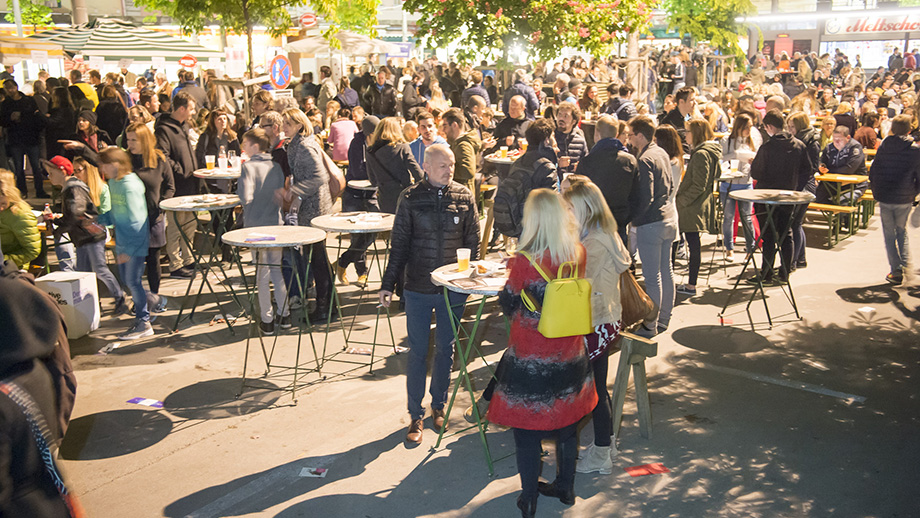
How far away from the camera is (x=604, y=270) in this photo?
177 inches

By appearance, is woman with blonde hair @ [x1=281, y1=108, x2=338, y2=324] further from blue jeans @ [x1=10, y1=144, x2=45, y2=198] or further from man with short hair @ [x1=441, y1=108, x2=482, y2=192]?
blue jeans @ [x1=10, y1=144, x2=45, y2=198]

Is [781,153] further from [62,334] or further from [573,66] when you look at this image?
[573,66]

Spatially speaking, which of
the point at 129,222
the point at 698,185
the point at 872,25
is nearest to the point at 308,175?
→ the point at 129,222

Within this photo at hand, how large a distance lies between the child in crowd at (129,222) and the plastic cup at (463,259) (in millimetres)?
3514

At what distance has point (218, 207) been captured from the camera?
24.2 feet

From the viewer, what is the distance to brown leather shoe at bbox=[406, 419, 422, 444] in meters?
5.15

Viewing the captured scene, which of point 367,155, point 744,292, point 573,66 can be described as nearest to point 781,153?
point 744,292

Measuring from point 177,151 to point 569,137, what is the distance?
4.37 m

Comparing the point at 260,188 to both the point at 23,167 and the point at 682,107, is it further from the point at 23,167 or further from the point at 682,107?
the point at 23,167

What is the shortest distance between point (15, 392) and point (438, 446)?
288 cm

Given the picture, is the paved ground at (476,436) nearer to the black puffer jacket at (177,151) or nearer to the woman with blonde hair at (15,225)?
the woman with blonde hair at (15,225)

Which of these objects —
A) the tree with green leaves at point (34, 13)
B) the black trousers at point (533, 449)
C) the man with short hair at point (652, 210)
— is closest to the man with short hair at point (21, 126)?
the man with short hair at point (652, 210)

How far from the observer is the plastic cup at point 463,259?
15.9ft

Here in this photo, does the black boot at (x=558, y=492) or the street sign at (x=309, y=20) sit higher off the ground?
the street sign at (x=309, y=20)
